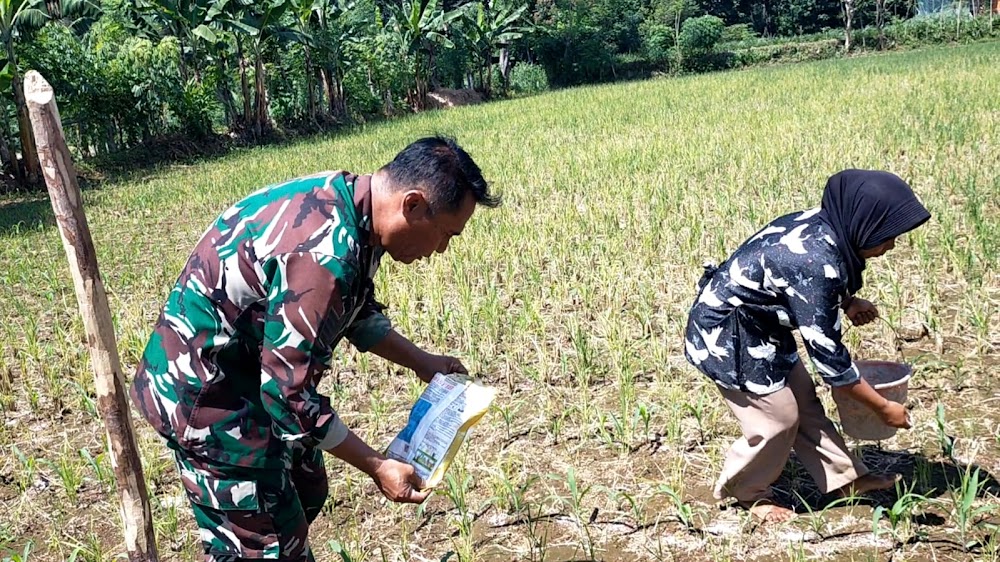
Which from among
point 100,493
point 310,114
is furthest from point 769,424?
point 310,114

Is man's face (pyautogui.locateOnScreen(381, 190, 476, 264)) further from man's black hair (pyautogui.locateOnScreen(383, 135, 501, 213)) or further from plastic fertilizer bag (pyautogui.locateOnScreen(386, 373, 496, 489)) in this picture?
plastic fertilizer bag (pyautogui.locateOnScreen(386, 373, 496, 489))

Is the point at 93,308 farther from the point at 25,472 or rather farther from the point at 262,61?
the point at 262,61

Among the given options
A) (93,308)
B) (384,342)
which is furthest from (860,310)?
(93,308)

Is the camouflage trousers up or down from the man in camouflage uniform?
down

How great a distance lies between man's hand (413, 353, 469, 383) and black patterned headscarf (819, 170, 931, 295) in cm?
111

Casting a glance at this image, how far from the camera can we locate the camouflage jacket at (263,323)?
1.50m

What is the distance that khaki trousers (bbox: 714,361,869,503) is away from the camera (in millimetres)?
2406

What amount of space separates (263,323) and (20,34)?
45.8 ft

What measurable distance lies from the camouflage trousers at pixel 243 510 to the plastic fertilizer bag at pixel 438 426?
0.26 meters

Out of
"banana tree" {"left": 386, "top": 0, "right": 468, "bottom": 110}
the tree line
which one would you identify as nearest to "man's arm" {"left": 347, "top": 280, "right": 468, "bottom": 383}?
the tree line

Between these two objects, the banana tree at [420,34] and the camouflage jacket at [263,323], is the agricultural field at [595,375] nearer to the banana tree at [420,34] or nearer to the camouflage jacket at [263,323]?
the camouflage jacket at [263,323]

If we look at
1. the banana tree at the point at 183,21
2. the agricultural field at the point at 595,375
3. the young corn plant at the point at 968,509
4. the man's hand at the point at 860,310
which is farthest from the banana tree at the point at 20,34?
the young corn plant at the point at 968,509

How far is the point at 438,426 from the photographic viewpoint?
1.83 meters

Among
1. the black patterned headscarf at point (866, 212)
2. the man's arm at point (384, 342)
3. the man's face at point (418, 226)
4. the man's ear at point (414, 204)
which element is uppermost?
the man's ear at point (414, 204)
